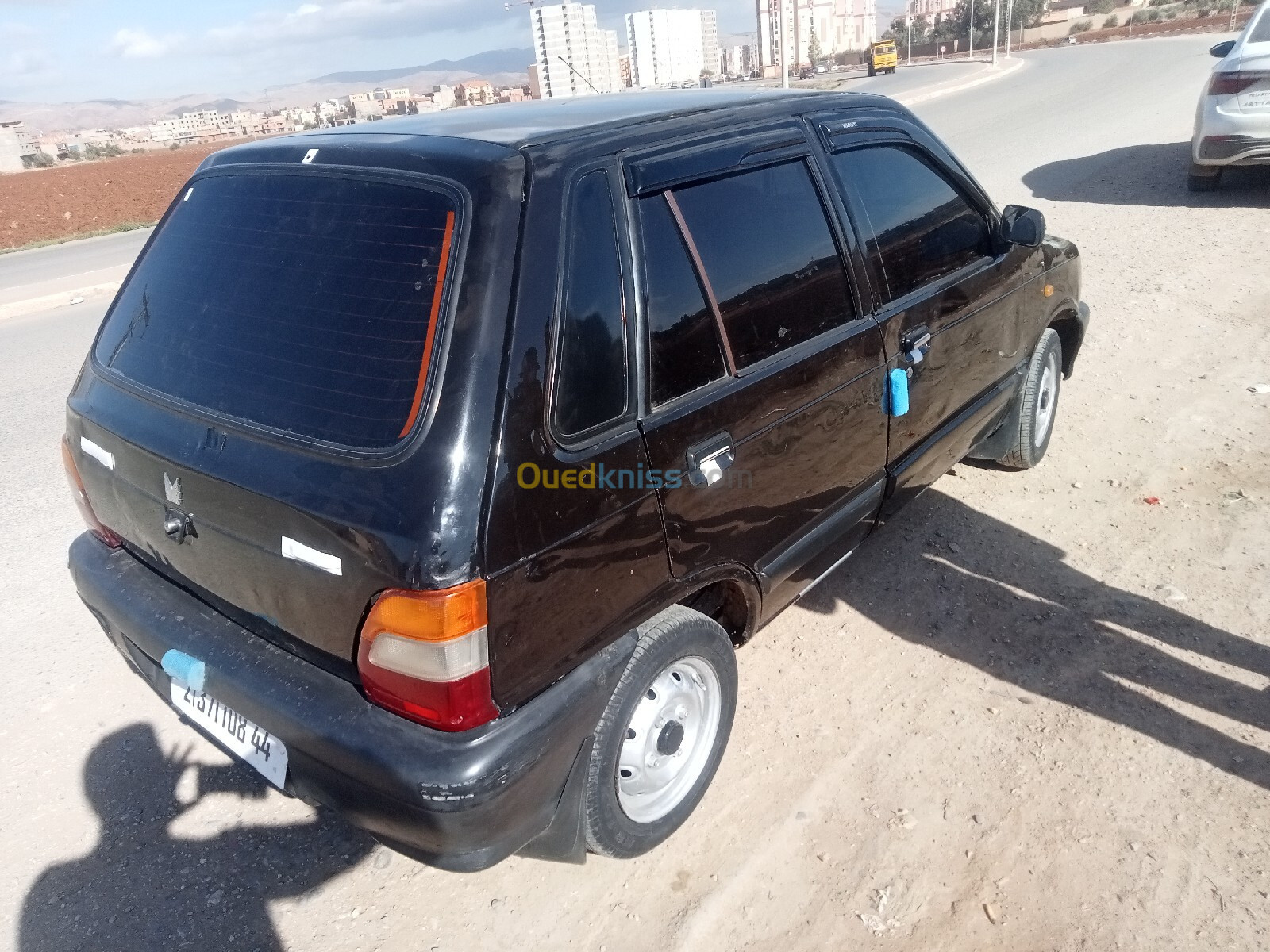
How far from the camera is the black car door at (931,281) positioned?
3.01 meters

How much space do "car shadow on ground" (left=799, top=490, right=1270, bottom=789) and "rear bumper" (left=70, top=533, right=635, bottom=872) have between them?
1.71 metres

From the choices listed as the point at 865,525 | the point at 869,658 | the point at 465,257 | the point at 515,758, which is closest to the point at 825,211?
the point at 865,525

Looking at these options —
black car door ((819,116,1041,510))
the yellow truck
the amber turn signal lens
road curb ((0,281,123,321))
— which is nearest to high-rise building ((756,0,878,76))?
the yellow truck

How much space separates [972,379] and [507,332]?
7.98ft

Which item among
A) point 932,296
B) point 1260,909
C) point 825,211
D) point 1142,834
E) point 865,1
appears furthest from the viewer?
point 865,1

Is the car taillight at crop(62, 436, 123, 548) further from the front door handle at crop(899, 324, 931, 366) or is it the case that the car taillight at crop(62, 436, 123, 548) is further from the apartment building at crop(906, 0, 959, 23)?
the apartment building at crop(906, 0, 959, 23)

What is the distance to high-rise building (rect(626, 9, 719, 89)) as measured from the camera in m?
36.3

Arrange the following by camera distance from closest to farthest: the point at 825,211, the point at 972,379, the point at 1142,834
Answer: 1. the point at 1142,834
2. the point at 825,211
3. the point at 972,379

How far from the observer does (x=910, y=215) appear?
3.21 metres

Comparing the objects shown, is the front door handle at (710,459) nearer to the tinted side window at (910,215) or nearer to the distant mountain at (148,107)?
the tinted side window at (910,215)

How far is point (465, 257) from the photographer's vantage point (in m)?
1.90

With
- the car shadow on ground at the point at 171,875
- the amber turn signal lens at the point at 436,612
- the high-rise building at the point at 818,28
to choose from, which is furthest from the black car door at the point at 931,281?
the high-rise building at the point at 818,28

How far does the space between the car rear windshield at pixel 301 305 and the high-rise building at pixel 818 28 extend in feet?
209

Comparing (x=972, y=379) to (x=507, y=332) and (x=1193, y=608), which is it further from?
(x=507, y=332)
